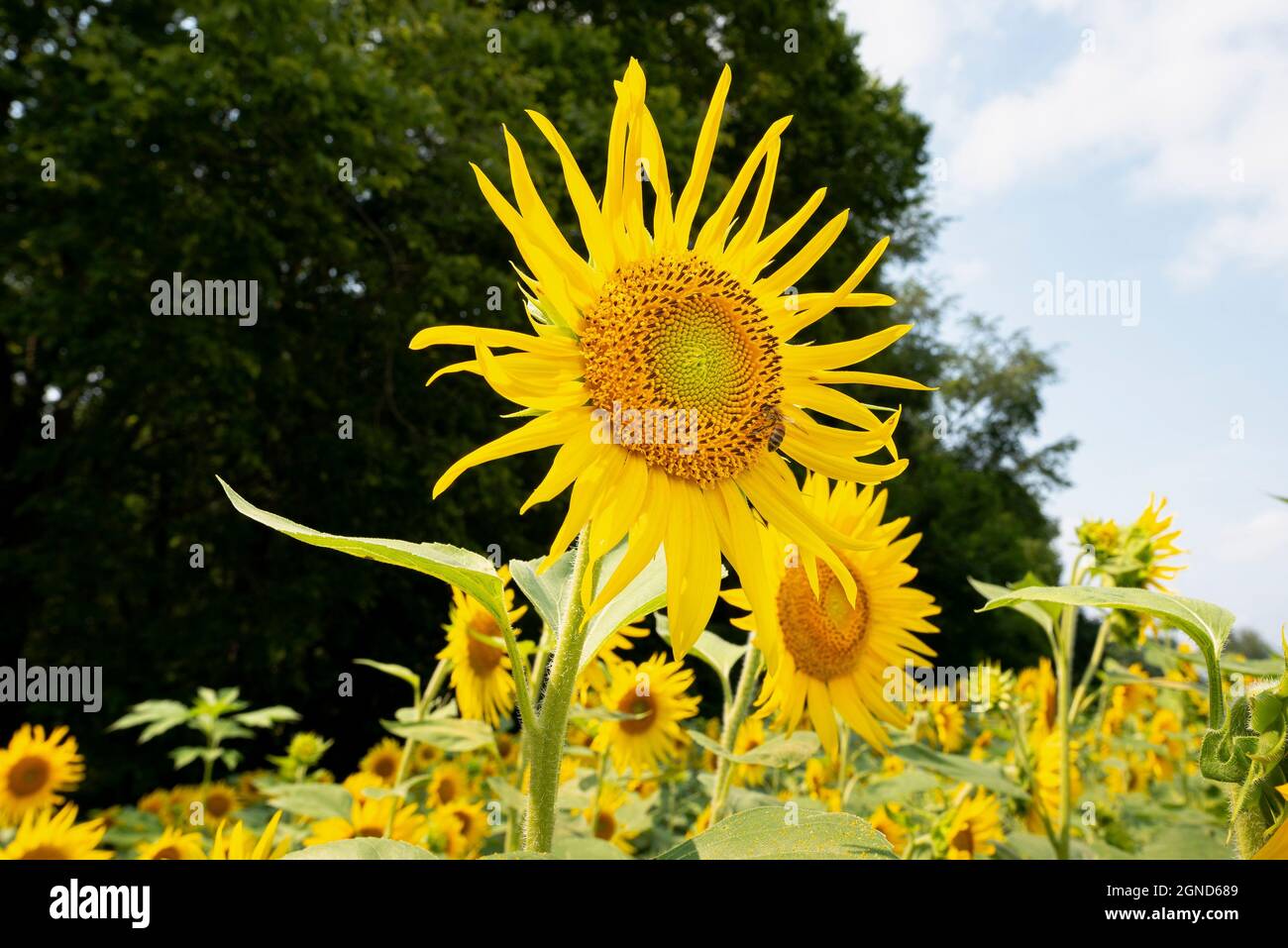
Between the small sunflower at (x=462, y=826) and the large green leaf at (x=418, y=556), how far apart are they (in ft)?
4.13

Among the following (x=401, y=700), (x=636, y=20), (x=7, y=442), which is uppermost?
(x=636, y=20)

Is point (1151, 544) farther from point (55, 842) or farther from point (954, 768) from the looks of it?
point (55, 842)

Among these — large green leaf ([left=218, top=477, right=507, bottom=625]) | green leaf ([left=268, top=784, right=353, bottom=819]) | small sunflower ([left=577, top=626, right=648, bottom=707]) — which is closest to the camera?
large green leaf ([left=218, top=477, right=507, bottom=625])

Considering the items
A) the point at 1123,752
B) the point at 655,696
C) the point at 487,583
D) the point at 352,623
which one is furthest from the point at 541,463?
the point at 487,583

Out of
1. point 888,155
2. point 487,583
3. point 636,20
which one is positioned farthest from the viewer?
point 888,155

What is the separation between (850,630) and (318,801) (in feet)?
4.15

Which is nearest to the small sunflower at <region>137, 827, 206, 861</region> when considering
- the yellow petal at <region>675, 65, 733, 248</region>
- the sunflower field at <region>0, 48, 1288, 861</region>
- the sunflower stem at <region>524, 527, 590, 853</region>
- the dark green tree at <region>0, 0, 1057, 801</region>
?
the sunflower field at <region>0, 48, 1288, 861</region>

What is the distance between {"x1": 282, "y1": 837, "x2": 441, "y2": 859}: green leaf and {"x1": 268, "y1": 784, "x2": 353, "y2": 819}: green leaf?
121 centimetres

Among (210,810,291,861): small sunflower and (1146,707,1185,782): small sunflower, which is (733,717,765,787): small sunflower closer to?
(210,810,291,861): small sunflower

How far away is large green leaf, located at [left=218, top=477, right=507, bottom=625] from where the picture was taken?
2.21 ft

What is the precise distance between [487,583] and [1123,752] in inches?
180
